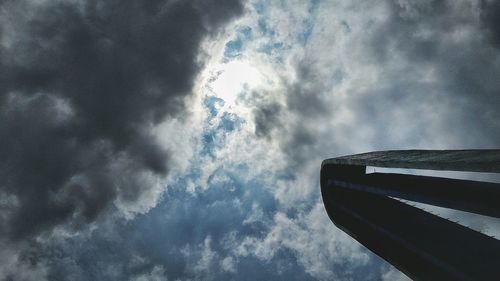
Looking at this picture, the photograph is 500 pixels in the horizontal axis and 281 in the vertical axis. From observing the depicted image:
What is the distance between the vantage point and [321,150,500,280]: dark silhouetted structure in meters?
12.2

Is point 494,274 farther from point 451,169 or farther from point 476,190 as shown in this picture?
point 451,169

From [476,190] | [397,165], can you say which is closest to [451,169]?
[397,165]

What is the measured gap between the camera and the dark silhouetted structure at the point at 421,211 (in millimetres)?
12172

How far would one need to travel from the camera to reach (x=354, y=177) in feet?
73.2

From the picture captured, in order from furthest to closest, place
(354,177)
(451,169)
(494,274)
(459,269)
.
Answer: (354,177) < (459,269) < (494,274) < (451,169)

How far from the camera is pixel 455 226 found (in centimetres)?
1691

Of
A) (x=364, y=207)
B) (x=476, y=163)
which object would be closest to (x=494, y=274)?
(x=476, y=163)

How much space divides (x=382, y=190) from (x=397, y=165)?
4.88m

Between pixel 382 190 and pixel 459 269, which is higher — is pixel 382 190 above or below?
above

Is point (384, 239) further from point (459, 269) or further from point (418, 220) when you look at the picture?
point (459, 269)

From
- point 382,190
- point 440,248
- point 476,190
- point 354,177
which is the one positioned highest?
point 354,177

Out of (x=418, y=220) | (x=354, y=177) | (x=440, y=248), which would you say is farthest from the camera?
(x=354, y=177)

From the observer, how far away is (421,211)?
763 inches

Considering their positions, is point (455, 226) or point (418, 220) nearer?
point (455, 226)
